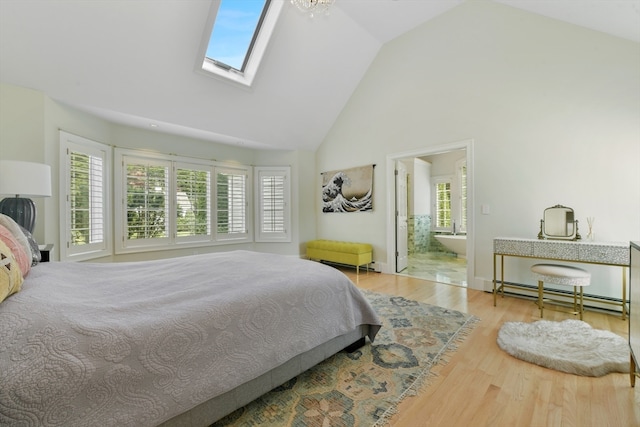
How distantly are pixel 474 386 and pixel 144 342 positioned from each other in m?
1.86

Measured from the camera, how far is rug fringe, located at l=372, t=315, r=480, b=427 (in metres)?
1.43

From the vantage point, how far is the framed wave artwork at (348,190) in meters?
4.91

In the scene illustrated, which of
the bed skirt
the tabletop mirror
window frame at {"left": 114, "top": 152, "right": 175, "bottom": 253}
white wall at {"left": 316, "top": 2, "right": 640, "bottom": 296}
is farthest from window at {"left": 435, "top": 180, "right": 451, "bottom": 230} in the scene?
window frame at {"left": 114, "top": 152, "right": 175, "bottom": 253}

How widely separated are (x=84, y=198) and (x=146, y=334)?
354 cm

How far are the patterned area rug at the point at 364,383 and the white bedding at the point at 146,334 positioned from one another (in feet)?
0.93

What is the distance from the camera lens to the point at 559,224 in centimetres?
297

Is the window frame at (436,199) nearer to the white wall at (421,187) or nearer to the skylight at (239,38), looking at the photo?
the white wall at (421,187)

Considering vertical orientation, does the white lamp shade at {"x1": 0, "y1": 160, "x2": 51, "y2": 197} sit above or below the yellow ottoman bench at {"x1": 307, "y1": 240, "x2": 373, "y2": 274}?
above

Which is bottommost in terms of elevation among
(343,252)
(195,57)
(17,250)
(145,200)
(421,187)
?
(343,252)

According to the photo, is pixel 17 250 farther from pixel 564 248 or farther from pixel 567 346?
pixel 564 248

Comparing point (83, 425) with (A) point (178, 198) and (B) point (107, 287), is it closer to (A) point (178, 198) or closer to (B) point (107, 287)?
(B) point (107, 287)

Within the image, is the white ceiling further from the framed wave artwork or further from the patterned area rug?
the patterned area rug

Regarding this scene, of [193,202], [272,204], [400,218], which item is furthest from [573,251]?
[193,202]

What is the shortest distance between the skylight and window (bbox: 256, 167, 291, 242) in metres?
2.03
